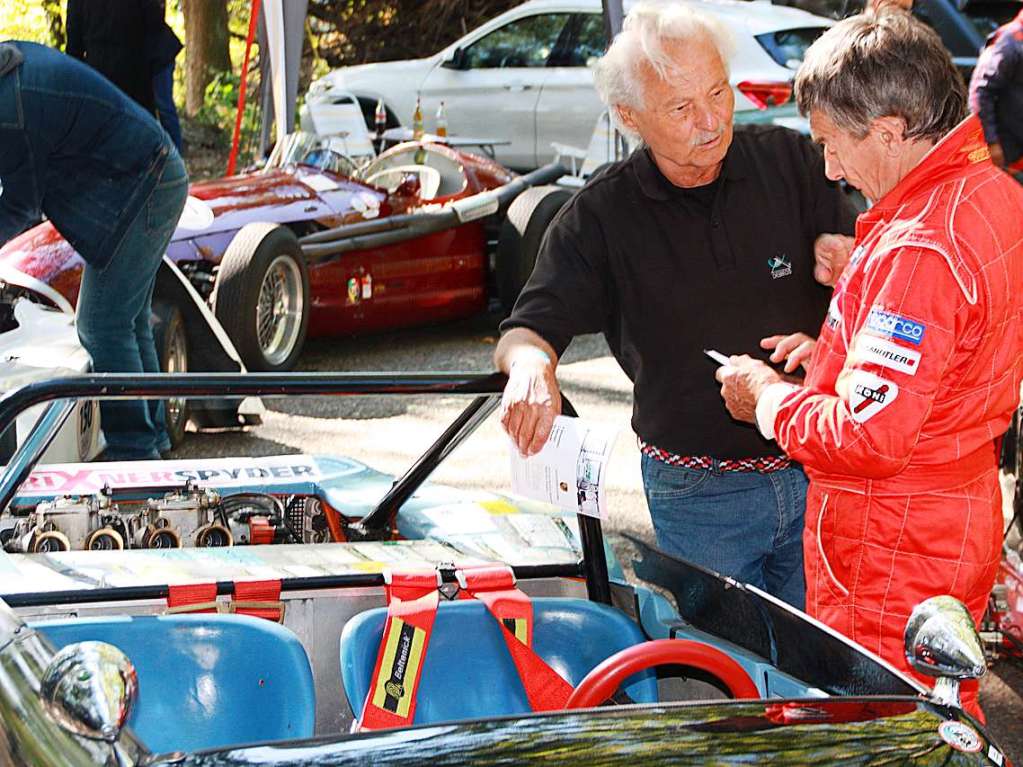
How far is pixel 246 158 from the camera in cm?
1488

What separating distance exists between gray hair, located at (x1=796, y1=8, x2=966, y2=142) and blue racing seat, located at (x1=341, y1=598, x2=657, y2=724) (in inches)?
40.1

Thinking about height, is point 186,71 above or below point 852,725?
below

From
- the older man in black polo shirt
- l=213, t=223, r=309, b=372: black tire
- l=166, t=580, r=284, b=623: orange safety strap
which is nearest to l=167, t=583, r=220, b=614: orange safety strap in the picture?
l=166, t=580, r=284, b=623: orange safety strap

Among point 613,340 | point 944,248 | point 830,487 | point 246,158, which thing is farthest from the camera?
point 246,158

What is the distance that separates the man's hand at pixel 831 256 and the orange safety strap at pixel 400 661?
996 mm

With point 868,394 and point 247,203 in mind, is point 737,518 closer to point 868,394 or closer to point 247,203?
point 868,394

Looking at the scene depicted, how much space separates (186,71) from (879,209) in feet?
53.4

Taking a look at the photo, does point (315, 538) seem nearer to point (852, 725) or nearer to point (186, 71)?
point (852, 725)

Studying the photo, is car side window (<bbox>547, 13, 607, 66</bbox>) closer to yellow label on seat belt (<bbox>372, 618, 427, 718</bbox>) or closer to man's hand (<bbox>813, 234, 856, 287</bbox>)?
man's hand (<bbox>813, 234, 856, 287</bbox>)

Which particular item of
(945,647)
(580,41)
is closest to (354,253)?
(580,41)

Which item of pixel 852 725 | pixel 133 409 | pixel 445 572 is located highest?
pixel 852 725

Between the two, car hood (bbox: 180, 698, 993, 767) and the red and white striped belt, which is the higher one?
car hood (bbox: 180, 698, 993, 767)

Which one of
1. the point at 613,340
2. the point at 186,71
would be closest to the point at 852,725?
the point at 613,340

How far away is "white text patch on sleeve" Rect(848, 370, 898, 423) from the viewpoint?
82.9 inches
